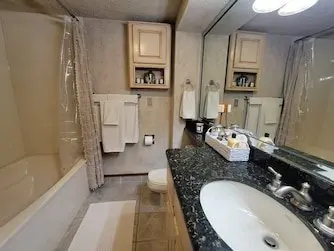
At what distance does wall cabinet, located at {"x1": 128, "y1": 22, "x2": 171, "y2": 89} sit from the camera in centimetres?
196

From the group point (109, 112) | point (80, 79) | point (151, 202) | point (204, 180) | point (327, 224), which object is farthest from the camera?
point (109, 112)

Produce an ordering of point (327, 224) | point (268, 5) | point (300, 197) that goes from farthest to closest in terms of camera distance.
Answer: point (268, 5), point (300, 197), point (327, 224)

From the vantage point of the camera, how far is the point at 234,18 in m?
1.37

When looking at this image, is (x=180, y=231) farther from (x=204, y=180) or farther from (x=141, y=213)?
(x=141, y=213)

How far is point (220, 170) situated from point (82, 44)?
1880 mm

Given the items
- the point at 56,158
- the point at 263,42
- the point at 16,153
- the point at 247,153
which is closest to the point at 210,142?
the point at 247,153

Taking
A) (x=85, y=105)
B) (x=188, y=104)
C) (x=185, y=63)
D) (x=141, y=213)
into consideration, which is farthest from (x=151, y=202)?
(x=185, y=63)

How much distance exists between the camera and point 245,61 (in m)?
1.34

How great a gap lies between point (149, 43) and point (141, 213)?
6.19 ft

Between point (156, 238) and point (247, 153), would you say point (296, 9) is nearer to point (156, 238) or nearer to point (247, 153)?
point (247, 153)

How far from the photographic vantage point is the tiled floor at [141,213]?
1.42 m

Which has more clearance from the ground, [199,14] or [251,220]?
[199,14]

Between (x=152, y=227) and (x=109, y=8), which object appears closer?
(x=152, y=227)

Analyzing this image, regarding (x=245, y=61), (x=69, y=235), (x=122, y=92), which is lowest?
(x=69, y=235)
